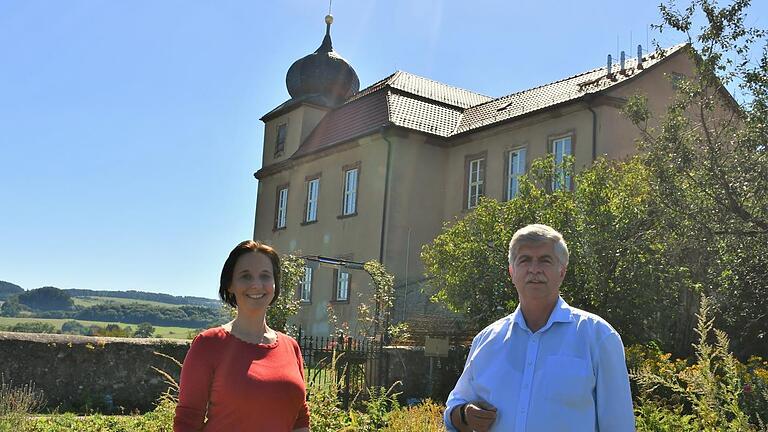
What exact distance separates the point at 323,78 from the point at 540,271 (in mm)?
28388

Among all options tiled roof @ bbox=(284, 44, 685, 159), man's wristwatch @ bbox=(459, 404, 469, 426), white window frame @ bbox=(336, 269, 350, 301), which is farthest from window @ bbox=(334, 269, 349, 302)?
man's wristwatch @ bbox=(459, 404, 469, 426)

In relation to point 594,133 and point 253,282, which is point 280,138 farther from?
point 253,282

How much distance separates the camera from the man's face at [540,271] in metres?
3.32

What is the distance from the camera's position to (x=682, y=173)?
33.8ft

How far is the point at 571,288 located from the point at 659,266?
1689 mm

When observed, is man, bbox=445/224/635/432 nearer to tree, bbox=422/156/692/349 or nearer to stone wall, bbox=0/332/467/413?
tree, bbox=422/156/692/349

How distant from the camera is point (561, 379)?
3.13 meters

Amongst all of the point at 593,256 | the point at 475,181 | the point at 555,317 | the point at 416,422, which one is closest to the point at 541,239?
the point at 555,317

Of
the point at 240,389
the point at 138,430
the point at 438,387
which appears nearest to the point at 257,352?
the point at 240,389

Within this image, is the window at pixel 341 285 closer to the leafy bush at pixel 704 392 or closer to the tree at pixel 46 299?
the leafy bush at pixel 704 392

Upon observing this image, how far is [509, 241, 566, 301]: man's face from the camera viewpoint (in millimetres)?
3320

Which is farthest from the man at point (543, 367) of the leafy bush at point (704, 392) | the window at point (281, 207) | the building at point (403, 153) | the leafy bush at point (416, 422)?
the window at point (281, 207)

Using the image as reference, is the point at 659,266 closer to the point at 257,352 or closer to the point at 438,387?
the point at 438,387

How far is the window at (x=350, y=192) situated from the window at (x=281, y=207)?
422 centimetres
